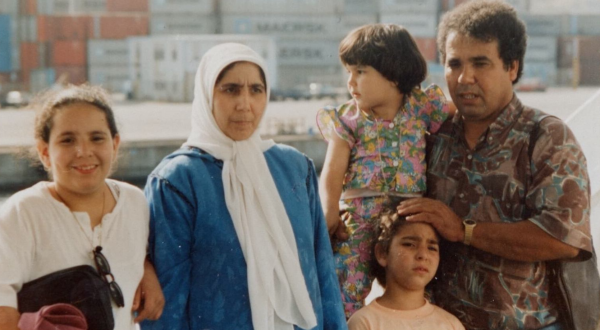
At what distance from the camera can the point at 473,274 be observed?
2.15m

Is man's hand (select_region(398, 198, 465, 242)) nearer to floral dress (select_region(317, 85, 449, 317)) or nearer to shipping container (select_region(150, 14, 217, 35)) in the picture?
floral dress (select_region(317, 85, 449, 317))

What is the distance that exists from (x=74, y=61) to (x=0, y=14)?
21.6 feet

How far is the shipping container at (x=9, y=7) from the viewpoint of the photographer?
43281mm

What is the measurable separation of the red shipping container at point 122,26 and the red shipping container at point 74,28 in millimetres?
796

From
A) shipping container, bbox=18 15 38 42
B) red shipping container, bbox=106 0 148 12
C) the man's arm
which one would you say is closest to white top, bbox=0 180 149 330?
the man's arm

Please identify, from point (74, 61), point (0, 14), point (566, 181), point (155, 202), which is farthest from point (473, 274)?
point (74, 61)

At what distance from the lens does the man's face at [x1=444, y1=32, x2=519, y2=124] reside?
2139 millimetres

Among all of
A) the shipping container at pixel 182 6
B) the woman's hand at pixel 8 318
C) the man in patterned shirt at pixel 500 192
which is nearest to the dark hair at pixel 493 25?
the man in patterned shirt at pixel 500 192

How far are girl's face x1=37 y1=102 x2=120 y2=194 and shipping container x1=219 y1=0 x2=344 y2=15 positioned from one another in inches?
1991

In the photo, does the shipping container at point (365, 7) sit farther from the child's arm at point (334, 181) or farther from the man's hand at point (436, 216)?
the man's hand at point (436, 216)

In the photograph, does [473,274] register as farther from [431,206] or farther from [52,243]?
[52,243]

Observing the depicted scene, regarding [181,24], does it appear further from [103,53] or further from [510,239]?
[510,239]

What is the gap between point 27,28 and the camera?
45.5 m

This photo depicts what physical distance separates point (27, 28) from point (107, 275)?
155 feet
